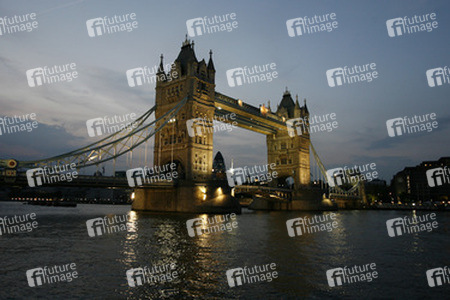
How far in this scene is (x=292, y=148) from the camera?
75375mm

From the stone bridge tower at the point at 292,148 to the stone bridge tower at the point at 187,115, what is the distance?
2993 centimetres

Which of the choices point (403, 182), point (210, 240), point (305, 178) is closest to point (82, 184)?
point (210, 240)

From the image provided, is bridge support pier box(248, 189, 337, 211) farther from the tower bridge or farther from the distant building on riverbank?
the distant building on riverbank

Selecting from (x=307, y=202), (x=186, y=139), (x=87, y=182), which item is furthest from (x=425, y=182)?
(x=87, y=182)

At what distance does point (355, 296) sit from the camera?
29.6 ft

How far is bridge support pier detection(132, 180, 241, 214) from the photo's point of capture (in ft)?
144

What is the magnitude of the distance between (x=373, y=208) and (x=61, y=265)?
98.6m

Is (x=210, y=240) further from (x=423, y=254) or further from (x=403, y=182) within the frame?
(x=403, y=182)

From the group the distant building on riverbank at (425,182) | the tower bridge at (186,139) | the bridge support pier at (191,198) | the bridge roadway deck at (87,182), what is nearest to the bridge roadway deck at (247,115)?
the tower bridge at (186,139)

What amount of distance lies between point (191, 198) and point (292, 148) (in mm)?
38582

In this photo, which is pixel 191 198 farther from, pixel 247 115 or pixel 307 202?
pixel 307 202

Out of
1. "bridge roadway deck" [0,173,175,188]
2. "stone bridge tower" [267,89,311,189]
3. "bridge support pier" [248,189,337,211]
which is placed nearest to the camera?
"bridge roadway deck" [0,173,175,188]

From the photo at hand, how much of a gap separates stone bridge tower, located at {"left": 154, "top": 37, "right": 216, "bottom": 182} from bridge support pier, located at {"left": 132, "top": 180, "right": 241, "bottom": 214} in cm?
268

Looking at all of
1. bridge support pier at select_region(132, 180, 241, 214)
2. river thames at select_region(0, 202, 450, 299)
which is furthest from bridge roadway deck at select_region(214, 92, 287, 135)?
river thames at select_region(0, 202, 450, 299)
